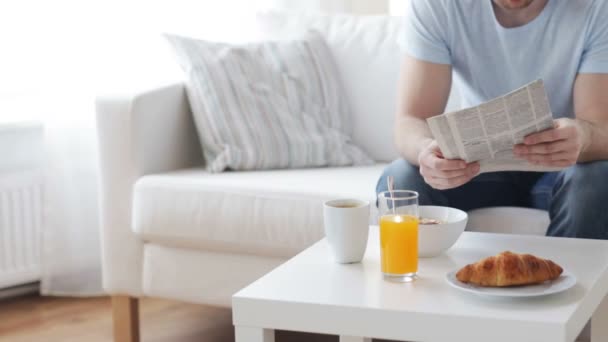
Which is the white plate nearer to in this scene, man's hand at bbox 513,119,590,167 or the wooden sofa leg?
man's hand at bbox 513,119,590,167

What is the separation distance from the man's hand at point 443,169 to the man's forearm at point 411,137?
17 centimetres

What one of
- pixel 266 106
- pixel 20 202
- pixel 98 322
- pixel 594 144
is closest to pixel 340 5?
pixel 266 106

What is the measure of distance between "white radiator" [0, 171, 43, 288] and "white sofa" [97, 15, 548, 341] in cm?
49

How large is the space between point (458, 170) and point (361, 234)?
28cm

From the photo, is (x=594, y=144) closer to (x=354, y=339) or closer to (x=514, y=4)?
(x=514, y=4)

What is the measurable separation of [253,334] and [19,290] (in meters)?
1.74

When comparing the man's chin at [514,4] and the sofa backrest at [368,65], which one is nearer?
the man's chin at [514,4]

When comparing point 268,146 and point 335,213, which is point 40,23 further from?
point 335,213

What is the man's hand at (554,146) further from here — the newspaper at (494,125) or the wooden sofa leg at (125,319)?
the wooden sofa leg at (125,319)

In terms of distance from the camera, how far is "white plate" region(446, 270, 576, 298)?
3.93 feet

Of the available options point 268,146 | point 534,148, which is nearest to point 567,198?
point 534,148

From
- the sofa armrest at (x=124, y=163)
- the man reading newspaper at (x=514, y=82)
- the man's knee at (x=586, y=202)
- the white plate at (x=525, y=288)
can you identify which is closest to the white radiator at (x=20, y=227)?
the sofa armrest at (x=124, y=163)

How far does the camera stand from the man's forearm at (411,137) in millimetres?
1847

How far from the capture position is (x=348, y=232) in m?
1.39
